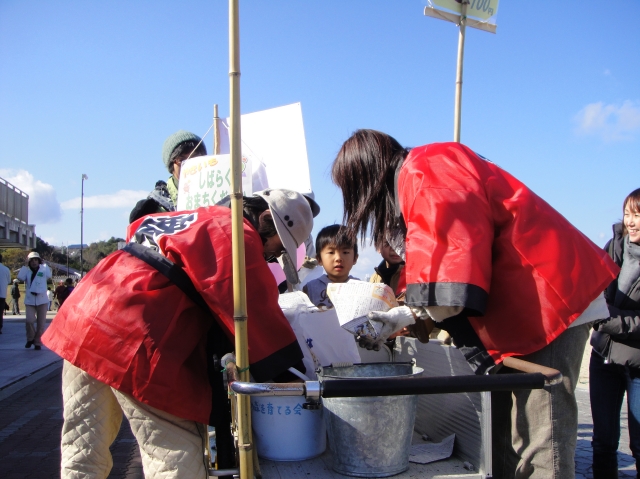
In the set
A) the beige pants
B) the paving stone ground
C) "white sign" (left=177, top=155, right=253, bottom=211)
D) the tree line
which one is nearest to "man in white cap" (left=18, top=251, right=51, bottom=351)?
the paving stone ground

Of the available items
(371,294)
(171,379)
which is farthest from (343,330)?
(171,379)

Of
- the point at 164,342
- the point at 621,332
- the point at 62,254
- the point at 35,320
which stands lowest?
the point at 35,320

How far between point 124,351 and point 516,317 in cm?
127

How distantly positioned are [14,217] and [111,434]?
26116 millimetres

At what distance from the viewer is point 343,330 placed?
242 centimetres

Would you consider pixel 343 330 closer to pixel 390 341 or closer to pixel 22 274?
pixel 390 341

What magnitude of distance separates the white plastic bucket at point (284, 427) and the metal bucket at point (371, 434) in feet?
0.45

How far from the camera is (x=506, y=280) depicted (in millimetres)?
1859

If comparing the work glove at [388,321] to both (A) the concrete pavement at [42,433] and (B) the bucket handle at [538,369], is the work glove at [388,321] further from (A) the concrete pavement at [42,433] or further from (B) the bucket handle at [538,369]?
(A) the concrete pavement at [42,433]

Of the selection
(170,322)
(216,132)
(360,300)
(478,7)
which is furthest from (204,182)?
(478,7)

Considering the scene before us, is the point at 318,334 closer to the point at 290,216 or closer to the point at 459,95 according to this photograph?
the point at 290,216

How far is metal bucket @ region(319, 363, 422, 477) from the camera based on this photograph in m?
1.87

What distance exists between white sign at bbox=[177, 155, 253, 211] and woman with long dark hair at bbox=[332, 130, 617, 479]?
1.66 m

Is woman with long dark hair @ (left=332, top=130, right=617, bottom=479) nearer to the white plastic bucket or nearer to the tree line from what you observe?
the white plastic bucket
